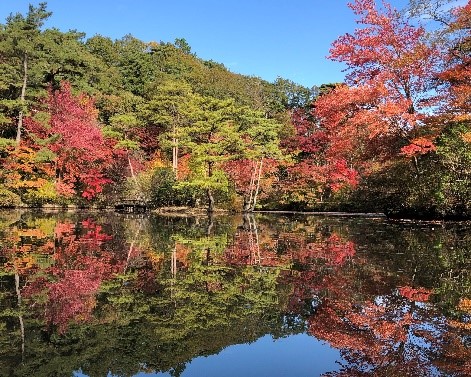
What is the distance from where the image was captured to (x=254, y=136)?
2403 centimetres

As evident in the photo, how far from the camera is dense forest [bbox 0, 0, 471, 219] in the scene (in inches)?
572

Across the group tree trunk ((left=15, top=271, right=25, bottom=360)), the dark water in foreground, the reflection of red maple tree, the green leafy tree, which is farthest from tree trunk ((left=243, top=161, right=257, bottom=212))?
tree trunk ((left=15, top=271, right=25, bottom=360))

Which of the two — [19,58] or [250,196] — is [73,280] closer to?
[250,196]

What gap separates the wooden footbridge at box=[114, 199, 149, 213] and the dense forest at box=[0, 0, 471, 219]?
38cm

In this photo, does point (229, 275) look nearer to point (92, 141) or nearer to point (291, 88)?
point (92, 141)

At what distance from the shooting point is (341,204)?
2377cm

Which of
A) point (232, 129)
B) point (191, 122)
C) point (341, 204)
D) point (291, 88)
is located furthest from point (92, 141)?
point (291, 88)

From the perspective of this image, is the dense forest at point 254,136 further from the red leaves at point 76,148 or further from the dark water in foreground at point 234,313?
the dark water in foreground at point 234,313

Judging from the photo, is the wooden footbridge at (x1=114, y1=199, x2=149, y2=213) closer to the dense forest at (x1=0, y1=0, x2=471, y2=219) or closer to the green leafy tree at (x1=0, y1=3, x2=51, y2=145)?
the dense forest at (x1=0, y1=0, x2=471, y2=219)

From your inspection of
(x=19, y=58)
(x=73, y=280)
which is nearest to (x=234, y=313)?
(x=73, y=280)

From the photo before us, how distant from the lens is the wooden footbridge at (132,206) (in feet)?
81.5

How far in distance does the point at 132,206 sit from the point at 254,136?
8117 millimetres

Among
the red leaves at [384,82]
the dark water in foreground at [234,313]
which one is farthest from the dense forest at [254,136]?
the dark water in foreground at [234,313]

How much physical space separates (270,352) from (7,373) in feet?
6.33
